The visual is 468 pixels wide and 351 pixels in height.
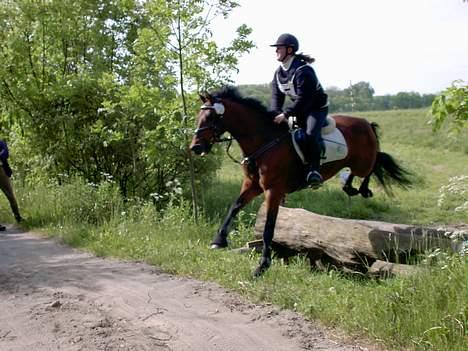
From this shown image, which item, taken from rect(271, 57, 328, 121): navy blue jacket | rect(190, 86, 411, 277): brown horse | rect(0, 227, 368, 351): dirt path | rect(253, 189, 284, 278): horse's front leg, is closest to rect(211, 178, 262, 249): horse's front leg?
rect(190, 86, 411, 277): brown horse

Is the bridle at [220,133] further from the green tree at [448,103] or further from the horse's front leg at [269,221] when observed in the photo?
the green tree at [448,103]

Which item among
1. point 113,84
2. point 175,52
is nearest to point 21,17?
point 113,84

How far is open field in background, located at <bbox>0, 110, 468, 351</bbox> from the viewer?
15.8ft

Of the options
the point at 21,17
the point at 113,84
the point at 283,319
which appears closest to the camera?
the point at 283,319

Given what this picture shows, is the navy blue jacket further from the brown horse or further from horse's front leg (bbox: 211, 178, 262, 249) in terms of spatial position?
horse's front leg (bbox: 211, 178, 262, 249)

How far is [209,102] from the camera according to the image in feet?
24.8

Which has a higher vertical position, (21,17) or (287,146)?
(21,17)

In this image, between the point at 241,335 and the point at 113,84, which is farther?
the point at 113,84

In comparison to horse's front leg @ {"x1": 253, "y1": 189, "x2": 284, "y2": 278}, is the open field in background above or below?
below

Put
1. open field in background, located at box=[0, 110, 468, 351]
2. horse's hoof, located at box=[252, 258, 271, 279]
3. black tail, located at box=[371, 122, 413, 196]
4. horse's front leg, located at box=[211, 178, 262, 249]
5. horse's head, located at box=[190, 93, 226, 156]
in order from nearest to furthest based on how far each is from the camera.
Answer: open field in background, located at box=[0, 110, 468, 351]
horse's hoof, located at box=[252, 258, 271, 279]
horse's head, located at box=[190, 93, 226, 156]
horse's front leg, located at box=[211, 178, 262, 249]
black tail, located at box=[371, 122, 413, 196]

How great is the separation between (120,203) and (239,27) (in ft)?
14.0

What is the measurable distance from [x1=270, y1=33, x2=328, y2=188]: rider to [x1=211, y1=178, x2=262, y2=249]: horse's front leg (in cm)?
79

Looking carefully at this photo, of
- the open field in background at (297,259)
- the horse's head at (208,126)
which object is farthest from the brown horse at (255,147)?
the open field in background at (297,259)

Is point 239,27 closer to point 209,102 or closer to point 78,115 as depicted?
point 209,102
